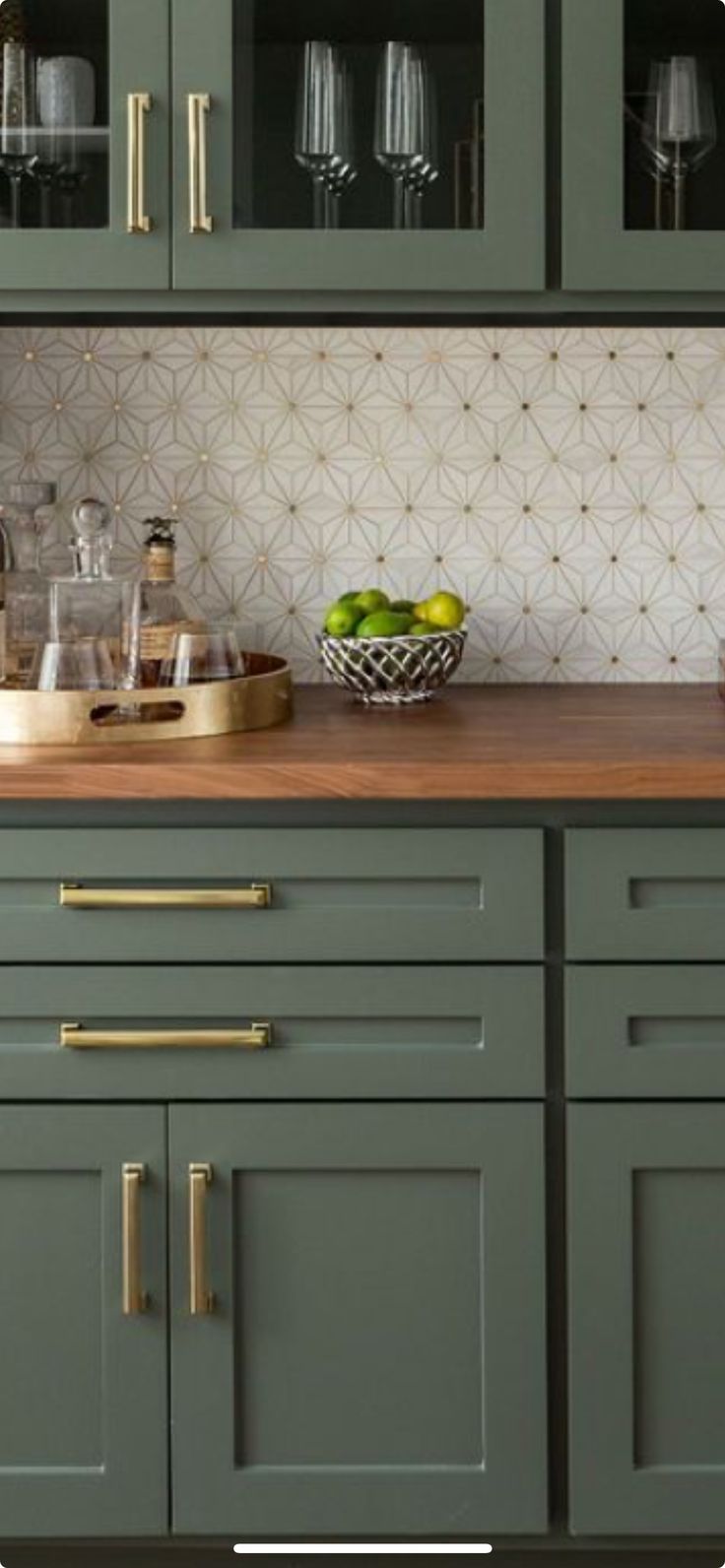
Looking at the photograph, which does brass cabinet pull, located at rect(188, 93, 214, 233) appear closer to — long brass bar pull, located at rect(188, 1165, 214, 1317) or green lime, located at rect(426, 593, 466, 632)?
green lime, located at rect(426, 593, 466, 632)

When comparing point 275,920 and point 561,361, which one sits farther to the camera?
point 561,361

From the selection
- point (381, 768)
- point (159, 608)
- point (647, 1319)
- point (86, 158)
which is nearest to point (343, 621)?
point (159, 608)

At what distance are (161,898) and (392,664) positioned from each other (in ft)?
1.91

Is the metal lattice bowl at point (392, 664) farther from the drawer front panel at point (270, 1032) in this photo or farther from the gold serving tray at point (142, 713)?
the drawer front panel at point (270, 1032)

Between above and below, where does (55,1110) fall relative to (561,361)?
below

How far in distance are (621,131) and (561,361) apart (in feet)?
1.50

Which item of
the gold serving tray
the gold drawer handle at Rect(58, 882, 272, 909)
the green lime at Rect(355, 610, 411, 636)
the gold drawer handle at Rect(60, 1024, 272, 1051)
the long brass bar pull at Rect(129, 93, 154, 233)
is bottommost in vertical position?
the gold drawer handle at Rect(60, 1024, 272, 1051)

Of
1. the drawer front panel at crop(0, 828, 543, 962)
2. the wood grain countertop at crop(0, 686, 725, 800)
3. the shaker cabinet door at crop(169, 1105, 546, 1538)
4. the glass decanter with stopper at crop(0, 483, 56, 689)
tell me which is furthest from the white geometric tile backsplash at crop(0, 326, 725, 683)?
the shaker cabinet door at crop(169, 1105, 546, 1538)

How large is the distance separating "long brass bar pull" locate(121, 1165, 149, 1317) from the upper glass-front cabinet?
1183 mm

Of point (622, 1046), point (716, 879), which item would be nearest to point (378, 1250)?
point (622, 1046)

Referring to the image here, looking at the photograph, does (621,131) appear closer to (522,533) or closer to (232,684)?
(522,533)

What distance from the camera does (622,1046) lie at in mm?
2465

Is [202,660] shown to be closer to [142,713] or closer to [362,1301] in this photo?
[142,713]

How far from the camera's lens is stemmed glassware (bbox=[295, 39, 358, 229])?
8.95ft
